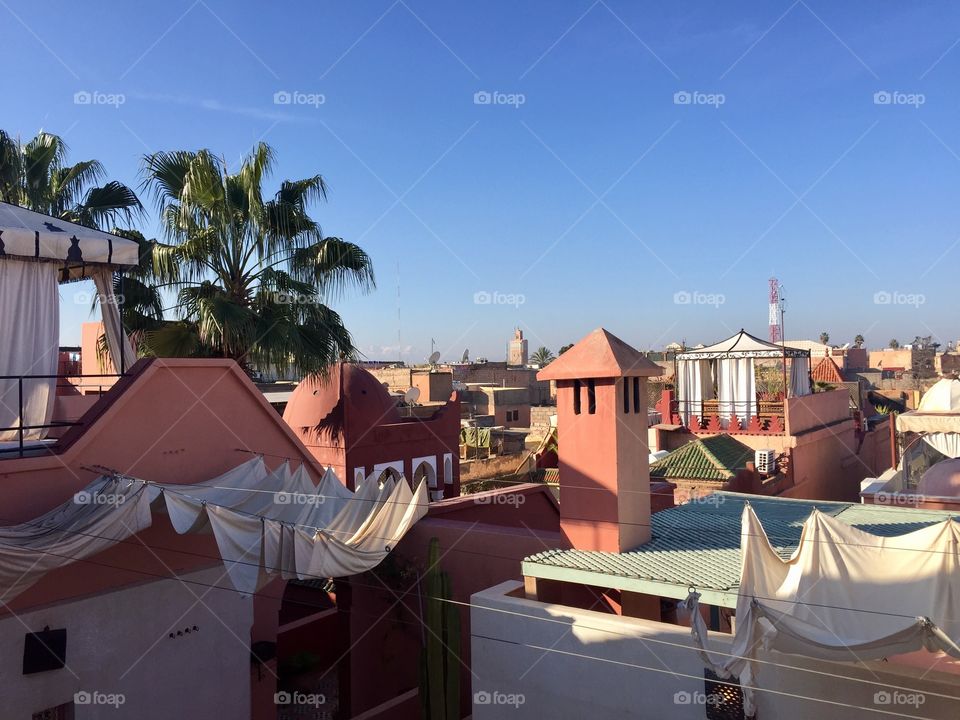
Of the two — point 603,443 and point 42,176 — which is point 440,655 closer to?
point 603,443

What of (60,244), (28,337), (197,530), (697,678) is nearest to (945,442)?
(697,678)

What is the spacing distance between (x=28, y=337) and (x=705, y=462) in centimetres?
1388

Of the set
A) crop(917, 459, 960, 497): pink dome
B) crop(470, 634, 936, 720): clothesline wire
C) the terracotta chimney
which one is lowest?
crop(470, 634, 936, 720): clothesline wire

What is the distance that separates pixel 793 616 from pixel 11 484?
267 inches

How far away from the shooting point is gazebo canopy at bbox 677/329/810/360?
21.4m

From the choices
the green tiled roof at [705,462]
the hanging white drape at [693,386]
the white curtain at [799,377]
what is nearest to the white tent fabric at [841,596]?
the green tiled roof at [705,462]

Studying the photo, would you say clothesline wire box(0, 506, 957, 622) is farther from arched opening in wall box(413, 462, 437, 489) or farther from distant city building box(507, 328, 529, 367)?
distant city building box(507, 328, 529, 367)

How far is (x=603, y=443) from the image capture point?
7328mm

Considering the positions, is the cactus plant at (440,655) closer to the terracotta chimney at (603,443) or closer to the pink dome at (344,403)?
the terracotta chimney at (603,443)

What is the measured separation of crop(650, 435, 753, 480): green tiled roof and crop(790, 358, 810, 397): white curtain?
487cm

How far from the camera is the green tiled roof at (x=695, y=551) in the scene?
619 cm

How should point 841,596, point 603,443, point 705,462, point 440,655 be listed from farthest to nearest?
point 705,462, point 440,655, point 603,443, point 841,596

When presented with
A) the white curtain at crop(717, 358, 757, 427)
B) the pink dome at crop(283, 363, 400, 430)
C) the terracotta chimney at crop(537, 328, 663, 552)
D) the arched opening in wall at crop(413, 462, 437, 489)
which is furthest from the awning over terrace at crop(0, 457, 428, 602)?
the white curtain at crop(717, 358, 757, 427)

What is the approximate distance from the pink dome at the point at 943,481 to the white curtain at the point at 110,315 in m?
11.7
